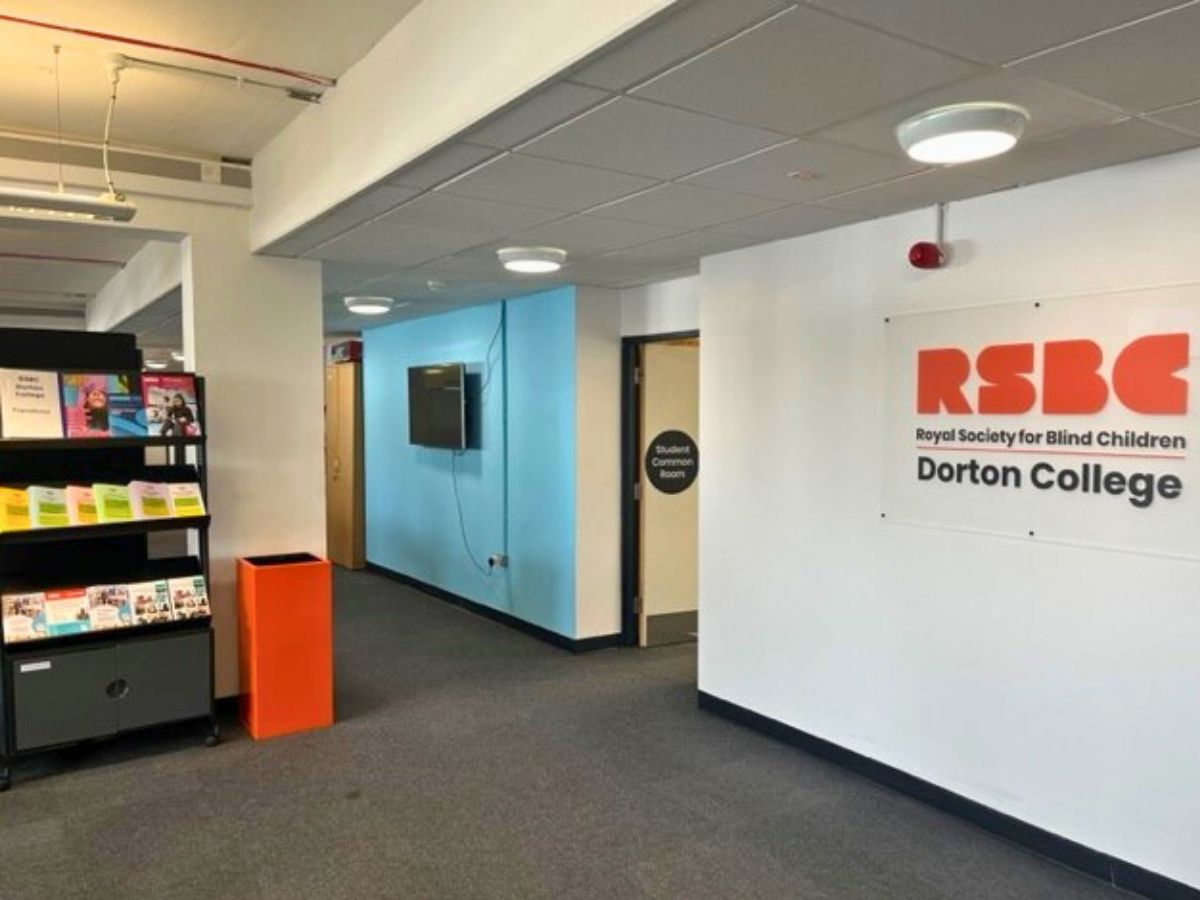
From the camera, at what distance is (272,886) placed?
9.09 feet

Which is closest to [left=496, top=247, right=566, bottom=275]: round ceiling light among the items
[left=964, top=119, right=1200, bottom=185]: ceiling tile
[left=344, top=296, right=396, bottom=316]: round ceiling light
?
[left=964, top=119, right=1200, bottom=185]: ceiling tile

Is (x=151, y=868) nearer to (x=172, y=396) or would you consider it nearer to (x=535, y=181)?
(x=172, y=396)

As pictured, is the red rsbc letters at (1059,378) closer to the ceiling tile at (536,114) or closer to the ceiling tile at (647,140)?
the ceiling tile at (647,140)

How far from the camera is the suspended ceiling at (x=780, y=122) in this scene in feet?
5.78

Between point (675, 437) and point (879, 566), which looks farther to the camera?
point (675, 437)

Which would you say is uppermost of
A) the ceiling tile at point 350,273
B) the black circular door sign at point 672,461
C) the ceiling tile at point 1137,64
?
the ceiling tile at point 350,273

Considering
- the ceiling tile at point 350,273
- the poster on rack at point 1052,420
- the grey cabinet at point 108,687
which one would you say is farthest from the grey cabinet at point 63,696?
the poster on rack at point 1052,420

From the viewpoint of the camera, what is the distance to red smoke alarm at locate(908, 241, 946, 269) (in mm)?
3256

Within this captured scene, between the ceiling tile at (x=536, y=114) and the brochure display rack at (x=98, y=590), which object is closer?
the ceiling tile at (x=536, y=114)

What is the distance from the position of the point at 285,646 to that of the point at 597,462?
2.27 metres

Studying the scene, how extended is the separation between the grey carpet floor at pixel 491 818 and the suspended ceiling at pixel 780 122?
7.68ft

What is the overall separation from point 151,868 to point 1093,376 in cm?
359

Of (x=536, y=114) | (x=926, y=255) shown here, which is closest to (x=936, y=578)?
(x=926, y=255)

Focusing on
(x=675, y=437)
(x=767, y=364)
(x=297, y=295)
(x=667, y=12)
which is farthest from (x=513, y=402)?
(x=667, y=12)
